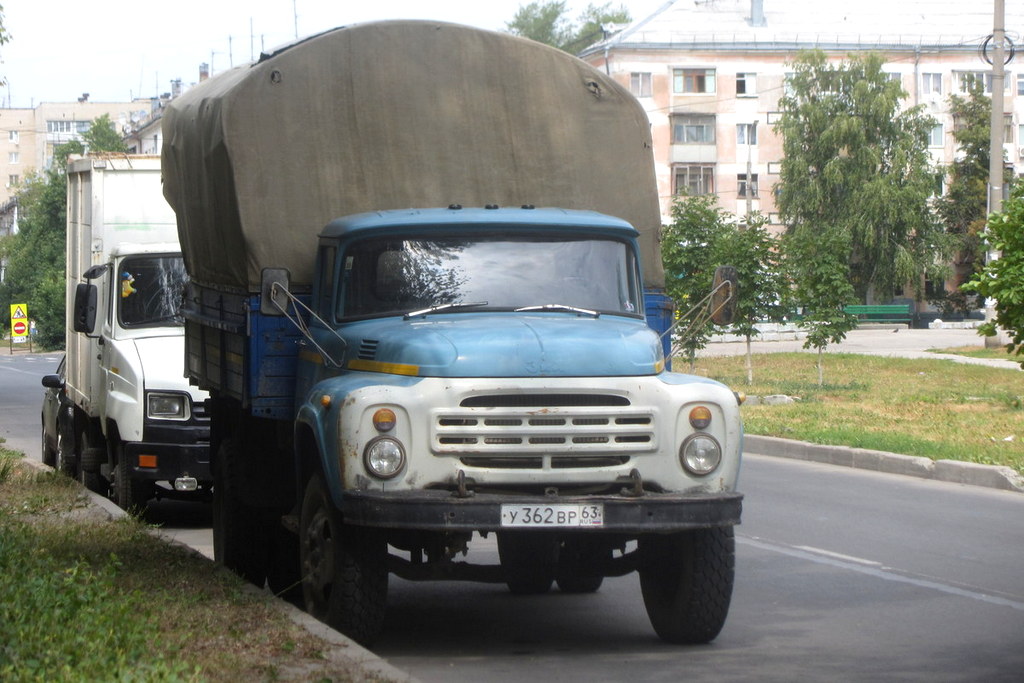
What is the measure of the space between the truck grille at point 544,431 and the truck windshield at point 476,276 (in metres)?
0.91

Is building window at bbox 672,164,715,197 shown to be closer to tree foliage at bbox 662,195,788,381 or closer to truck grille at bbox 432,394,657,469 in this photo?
tree foliage at bbox 662,195,788,381

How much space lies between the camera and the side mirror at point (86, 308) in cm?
1346

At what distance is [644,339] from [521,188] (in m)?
1.95

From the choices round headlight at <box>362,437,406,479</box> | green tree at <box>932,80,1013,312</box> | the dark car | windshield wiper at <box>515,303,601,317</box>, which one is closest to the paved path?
green tree at <box>932,80,1013,312</box>

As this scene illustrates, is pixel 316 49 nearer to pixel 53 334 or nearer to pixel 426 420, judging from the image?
pixel 426 420

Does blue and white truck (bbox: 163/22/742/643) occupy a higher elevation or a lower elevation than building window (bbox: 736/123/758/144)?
lower

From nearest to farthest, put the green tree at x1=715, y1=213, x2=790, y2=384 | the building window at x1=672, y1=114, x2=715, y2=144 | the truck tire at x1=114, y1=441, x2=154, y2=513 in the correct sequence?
the truck tire at x1=114, y1=441, x2=154, y2=513, the green tree at x1=715, y1=213, x2=790, y2=384, the building window at x1=672, y1=114, x2=715, y2=144

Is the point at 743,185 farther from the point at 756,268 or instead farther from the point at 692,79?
the point at 756,268

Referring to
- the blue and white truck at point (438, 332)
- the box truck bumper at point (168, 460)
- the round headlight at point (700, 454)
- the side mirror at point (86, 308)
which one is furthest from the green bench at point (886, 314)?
the round headlight at point (700, 454)

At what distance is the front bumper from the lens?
710cm

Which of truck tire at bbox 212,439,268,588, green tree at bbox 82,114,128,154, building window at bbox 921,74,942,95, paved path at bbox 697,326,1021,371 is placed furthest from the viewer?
A: green tree at bbox 82,114,128,154

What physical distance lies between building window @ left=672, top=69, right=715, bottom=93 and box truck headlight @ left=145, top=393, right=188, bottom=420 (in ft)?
223

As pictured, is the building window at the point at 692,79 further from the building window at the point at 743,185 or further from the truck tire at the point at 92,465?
the truck tire at the point at 92,465

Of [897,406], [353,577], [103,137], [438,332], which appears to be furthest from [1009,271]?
[103,137]
